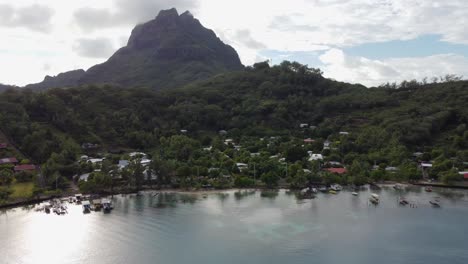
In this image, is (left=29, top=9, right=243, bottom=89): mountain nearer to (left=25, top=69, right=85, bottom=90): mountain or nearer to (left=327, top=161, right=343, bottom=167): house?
(left=25, top=69, right=85, bottom=90): mountain

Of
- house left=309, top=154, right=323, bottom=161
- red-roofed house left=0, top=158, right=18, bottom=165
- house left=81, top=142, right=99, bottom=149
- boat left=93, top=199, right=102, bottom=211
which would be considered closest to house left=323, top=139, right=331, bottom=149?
house left=309, top=154, right=323, bottom=161

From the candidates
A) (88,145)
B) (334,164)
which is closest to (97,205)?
(88,145)

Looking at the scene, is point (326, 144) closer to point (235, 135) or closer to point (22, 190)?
point (235, 135)

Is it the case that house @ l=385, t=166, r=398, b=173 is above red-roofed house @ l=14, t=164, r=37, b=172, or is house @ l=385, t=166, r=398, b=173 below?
below

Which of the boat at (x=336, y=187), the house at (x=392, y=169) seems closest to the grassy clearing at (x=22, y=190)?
the boat at (x=336, y=187)

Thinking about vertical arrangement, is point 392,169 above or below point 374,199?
above

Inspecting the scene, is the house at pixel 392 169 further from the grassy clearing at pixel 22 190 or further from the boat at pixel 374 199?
the grassy clearing at pixel 22 190

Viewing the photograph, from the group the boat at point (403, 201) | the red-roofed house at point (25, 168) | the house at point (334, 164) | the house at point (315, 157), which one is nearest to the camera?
the boat at point (403, 201)
